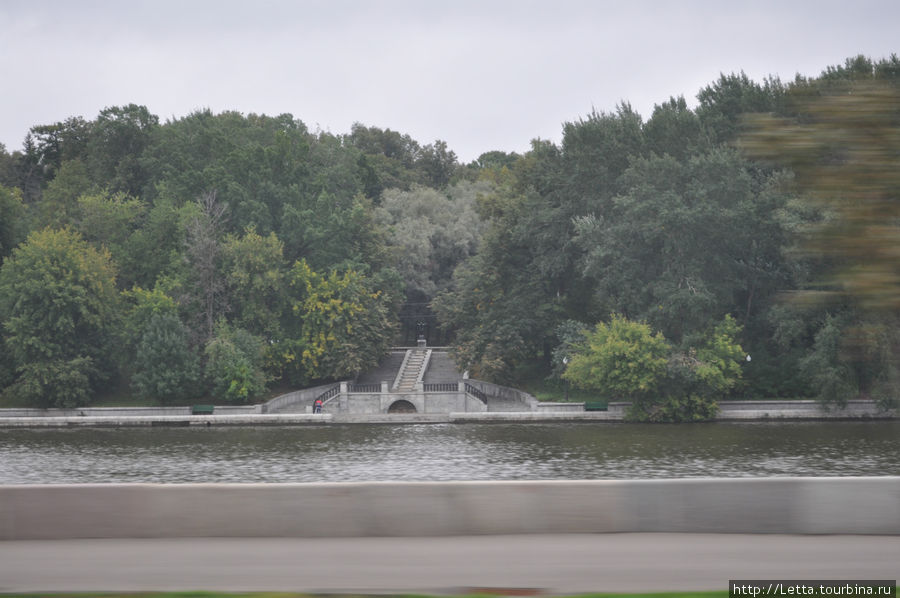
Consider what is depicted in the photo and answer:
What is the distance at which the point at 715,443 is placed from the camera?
108 feet

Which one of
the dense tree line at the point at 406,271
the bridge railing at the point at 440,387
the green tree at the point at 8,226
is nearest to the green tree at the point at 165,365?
the dense tree line at the point at 406,271

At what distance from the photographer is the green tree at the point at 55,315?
44969 millimetres

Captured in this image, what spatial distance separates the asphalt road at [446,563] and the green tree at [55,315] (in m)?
40.2

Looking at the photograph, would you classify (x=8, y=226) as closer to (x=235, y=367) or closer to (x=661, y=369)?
(x=235, y=367)

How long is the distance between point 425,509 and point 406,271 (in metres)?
53.2

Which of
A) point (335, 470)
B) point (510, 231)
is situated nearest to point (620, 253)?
point (510, 231)

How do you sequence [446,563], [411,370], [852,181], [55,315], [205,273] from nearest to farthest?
[852,181]
[446,563]
[55,315]
[205,273]
[411,370]

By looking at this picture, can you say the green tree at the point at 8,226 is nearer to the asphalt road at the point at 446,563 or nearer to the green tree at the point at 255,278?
the green tree at the point at 255,278

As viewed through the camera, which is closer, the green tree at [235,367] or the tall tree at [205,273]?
the green tree at [235,367]

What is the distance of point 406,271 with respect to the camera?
61156 mm

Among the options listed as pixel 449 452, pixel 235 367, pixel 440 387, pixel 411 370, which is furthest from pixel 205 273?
pixel 449 452

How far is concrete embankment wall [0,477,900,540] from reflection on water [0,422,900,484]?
17.7 m

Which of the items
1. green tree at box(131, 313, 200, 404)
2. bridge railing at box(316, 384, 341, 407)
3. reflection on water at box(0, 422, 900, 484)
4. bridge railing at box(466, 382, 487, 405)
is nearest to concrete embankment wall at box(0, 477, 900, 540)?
reflection on water at box(0, 422, 900, 484)

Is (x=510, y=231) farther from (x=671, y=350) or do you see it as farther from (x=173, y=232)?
(x=173, y=232)
